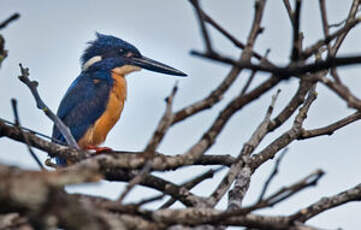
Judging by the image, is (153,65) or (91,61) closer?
(153,65)

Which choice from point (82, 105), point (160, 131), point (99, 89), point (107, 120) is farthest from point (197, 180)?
point (99, 89)

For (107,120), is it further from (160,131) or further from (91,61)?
(160,131)

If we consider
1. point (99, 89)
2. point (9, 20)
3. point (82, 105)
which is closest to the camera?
point (9, 20)

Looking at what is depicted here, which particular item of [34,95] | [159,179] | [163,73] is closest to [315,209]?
[159,179]

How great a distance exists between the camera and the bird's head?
778 centimetres

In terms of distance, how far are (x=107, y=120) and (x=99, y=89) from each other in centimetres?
46

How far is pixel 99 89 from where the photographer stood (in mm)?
7406

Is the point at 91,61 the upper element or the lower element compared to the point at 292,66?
upper

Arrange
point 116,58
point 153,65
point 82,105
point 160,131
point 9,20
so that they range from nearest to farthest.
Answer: point 160,131 < point 9,20 < point 82,105 < point 153,65 < point 116,58

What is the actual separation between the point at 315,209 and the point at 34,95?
1.96 meters

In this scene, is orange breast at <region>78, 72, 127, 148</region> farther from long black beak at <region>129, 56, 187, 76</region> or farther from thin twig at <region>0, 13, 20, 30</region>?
thin twig at <region>0, 13, 20, 30</region>

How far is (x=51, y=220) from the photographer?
1784mm

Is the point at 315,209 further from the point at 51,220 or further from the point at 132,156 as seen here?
the point at 51,220

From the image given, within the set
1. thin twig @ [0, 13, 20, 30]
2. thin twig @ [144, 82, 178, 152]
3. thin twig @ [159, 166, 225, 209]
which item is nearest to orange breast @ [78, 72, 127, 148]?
thin twig @ [159, 166, 225, 209]
